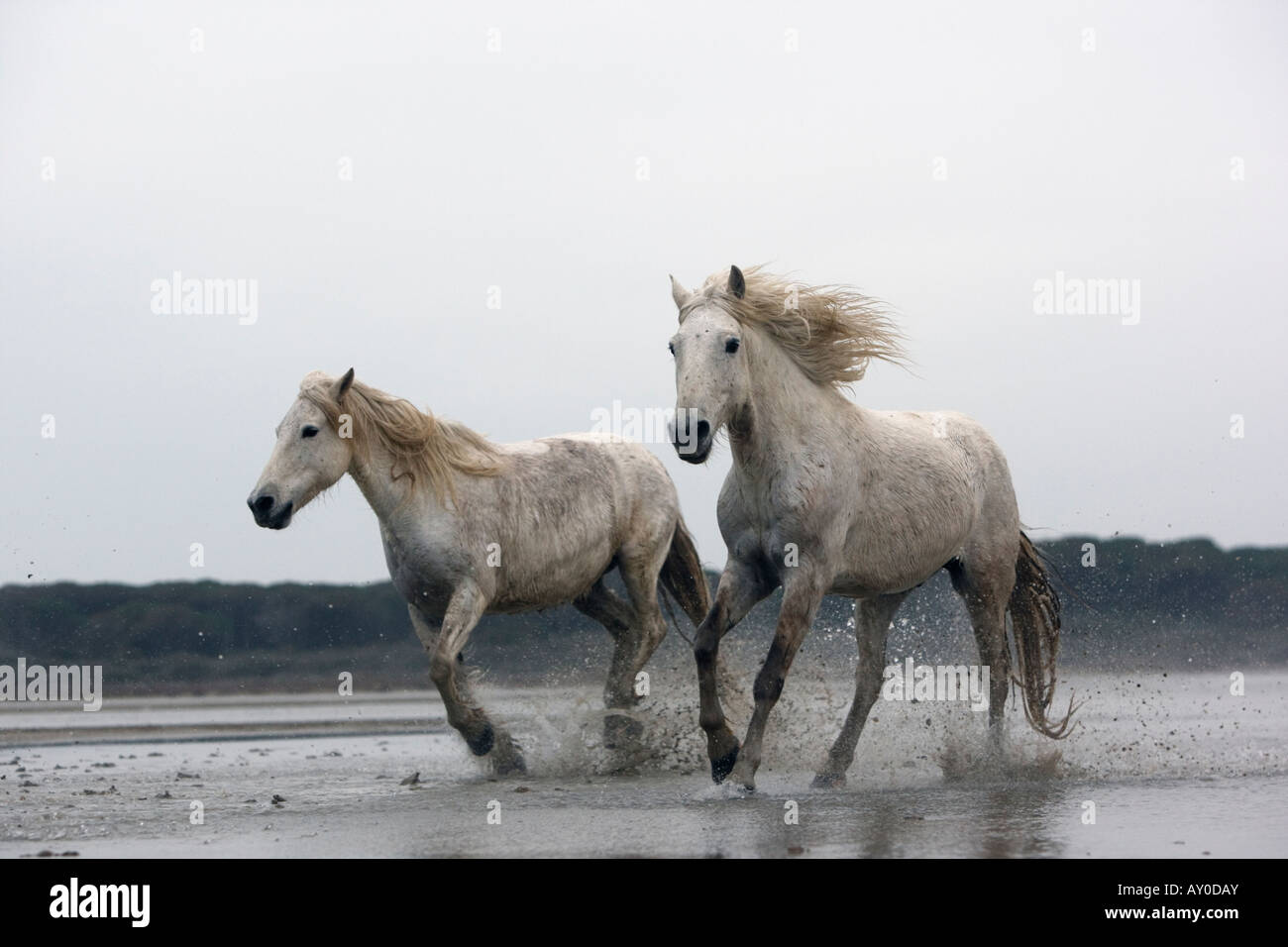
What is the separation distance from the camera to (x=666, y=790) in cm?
820

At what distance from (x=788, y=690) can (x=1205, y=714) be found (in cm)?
382

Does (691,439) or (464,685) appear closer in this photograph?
(691,439)

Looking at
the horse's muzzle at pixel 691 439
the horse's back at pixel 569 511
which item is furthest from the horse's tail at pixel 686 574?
the horse's muzzle at pixel 691 439

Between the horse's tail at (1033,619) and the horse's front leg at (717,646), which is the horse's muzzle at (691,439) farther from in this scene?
the horse's tail at (1033,619)

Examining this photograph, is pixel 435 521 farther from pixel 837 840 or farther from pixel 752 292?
pixel 837 840

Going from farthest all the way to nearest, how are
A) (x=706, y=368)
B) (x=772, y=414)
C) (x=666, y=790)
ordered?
1. (x=666, y=790)
2. (x=772, y=414)
3. (x=706, y=368)

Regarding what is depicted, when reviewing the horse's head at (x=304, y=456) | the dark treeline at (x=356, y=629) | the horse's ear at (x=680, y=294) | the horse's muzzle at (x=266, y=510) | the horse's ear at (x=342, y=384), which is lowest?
the dark treeline at (x=356, y=629)

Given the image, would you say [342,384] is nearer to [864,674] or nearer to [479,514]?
[479,514]

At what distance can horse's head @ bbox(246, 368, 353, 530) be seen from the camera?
8875 millimetres

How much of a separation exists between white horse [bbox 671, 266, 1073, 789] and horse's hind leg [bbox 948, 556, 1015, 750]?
0.03 feet

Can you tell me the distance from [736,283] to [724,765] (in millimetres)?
2568

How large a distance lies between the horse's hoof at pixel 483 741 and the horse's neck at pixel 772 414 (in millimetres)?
2743

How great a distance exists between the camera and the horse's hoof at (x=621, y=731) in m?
9.84

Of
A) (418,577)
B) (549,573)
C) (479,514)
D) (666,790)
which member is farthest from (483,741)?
(666,790)
